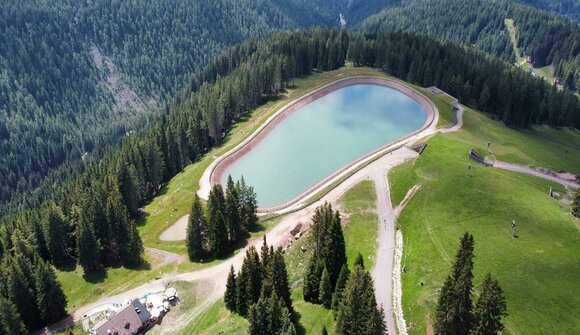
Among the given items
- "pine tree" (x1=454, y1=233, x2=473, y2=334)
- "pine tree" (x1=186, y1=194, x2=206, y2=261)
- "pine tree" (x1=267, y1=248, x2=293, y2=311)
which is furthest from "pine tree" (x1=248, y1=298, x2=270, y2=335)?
"pine tree" (x1=186, y1=194, x2=206, y2=261)

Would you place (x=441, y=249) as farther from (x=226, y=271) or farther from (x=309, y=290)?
(x=226, y=271)

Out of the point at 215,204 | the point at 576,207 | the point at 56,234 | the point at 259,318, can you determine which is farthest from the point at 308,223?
the point at 56,234

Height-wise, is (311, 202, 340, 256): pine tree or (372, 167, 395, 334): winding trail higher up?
(311, 202, 340, 256): pine tree

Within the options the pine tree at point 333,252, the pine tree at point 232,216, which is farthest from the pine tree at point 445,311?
the pine tree at point 232,216

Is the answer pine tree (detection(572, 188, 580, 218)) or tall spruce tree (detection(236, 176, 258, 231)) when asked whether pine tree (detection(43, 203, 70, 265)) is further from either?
pine tree (detection(572, 188, 580, 218))

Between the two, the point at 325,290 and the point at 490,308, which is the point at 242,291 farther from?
the point at 490,308

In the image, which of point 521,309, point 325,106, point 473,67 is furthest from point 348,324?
point 473,67

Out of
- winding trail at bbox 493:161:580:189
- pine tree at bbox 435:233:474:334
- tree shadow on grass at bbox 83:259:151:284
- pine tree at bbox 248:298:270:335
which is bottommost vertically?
tree shadow on grass at bbox 83:259:151:284
